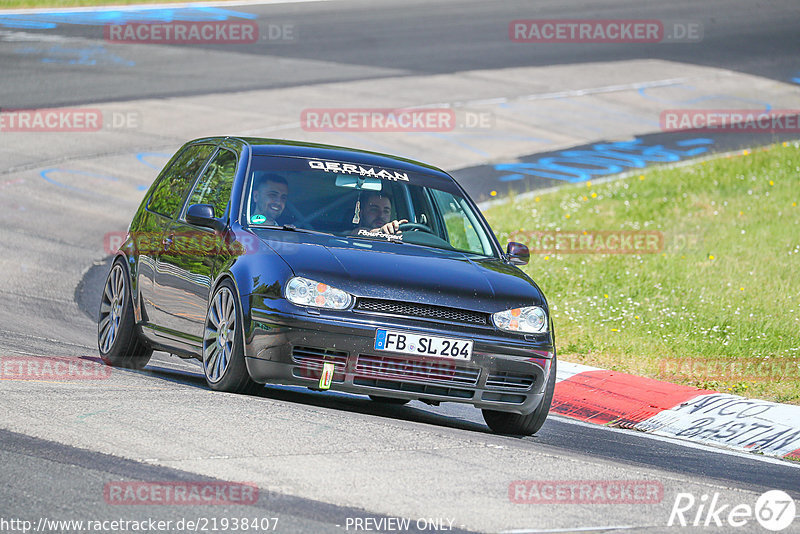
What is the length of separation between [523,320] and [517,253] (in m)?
1.00

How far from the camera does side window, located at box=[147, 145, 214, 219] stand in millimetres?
9383

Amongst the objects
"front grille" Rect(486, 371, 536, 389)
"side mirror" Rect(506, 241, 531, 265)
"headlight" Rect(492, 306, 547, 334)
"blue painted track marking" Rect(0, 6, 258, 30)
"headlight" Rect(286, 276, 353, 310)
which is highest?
"blue painted track marking" Rect(0, 6, 258, 30)

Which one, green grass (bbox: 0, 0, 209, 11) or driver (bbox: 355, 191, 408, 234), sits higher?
green grass (bbox: 0, 0, 209, 11)

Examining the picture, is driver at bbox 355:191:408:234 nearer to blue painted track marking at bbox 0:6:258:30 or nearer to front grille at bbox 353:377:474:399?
front grille at bbox 353:377:474:399

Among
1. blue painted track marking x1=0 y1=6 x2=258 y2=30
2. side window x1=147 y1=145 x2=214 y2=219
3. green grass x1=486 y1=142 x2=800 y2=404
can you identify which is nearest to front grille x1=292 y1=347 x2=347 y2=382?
side window x1=147 y1=145 x2=214 y2=219

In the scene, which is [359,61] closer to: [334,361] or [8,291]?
[8,291]

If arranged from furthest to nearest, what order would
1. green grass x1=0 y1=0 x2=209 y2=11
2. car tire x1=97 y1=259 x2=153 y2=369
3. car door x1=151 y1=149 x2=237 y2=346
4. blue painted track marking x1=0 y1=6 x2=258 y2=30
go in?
green grass x1=0 y1=0 x2=209 y2=11 < blue painted track marking x1=0 y1=6 x2=258 y2=30 < car tire x1=97 y1=259 x2=153 y2=369 < car door x1=151 y1=149 x2=237 y2=346

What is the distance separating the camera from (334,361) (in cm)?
737

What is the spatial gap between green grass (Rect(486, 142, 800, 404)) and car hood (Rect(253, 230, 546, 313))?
3477mm

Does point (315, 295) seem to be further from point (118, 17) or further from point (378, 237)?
point (118, 17)

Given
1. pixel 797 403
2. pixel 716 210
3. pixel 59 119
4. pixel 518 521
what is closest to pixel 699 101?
pixel 716 210

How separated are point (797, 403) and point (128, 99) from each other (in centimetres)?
1640

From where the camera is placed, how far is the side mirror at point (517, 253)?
28.6 ft

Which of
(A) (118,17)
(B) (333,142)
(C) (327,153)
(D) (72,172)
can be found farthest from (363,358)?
(A) (118,17)
